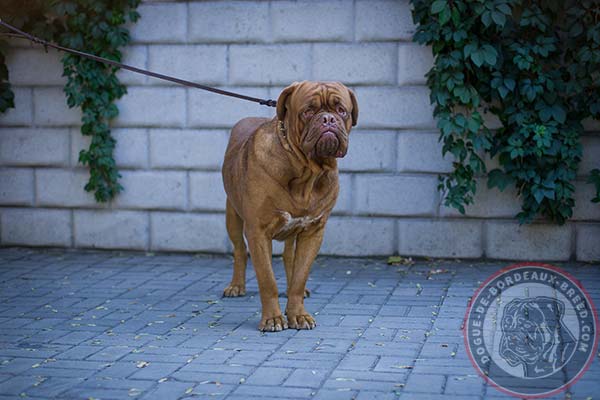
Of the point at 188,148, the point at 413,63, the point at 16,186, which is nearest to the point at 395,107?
the point at 413,63

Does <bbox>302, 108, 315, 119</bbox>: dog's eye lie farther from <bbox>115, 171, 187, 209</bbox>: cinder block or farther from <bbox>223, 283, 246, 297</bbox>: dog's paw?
<bbox>115, 171, 187, 209</bbox>: cinder block

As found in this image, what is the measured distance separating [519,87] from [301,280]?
2.81m

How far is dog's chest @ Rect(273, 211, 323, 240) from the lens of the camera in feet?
17.9

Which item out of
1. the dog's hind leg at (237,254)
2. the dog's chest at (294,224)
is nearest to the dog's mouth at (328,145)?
the dog's chest at (294,224)

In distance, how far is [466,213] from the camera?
7.59 meters

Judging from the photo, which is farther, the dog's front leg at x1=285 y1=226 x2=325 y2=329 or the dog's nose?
the dog's front leg at x1=285 y1=226 x2=325 y2=329

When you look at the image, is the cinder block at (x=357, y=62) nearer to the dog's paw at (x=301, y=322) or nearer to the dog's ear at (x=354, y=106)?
the dog's ear at (x=354, y=106)

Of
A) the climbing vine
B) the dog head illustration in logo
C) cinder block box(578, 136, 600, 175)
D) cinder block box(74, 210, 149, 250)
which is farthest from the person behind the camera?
cinder block box(74, 210, 149, 250)

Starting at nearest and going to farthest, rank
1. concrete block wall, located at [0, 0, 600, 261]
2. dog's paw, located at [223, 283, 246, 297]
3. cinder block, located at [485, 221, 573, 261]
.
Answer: dog's paw, located at [223, 283, 246, 297], cinder block, located at [485, 221, 573, 261], concrete block wall, located at [0, 0, 600, 261]

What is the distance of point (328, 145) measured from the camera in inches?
197

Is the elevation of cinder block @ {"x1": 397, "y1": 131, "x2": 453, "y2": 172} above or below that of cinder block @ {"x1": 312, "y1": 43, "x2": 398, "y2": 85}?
below

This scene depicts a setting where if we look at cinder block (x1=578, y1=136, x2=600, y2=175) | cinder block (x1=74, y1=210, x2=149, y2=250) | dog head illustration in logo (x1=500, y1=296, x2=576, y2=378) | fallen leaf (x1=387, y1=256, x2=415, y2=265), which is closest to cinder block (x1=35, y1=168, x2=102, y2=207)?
cinder block (x1=74, y1=210, x2=149, y2=250)

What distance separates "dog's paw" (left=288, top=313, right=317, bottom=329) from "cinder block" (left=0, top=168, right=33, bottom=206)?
3.87 m

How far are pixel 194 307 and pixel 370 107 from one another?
258 cm
